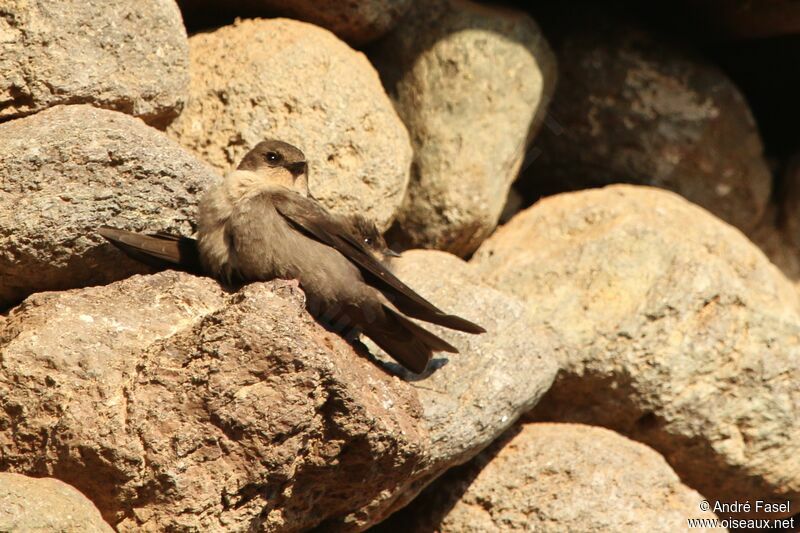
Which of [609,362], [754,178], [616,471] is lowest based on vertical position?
[616,471]

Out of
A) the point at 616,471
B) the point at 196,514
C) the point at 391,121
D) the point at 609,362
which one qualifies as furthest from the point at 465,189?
the point at 196,514

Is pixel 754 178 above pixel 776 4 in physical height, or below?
below

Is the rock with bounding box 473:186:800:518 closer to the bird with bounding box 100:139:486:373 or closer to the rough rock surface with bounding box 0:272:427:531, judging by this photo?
the bird with bounding box 100:139:486:373

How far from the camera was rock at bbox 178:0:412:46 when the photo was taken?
6.08 meters

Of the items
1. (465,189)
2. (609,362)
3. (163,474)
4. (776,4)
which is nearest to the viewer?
(163,474)

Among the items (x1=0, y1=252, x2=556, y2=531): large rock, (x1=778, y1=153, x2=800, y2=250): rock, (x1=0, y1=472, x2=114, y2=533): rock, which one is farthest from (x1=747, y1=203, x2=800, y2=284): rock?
(x1=0, y1=472, x2=114, y2=533): rock

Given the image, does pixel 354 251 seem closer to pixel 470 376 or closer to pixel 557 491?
pixel 470 376

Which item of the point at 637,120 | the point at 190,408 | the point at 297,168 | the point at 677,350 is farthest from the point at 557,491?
the point at 637,120

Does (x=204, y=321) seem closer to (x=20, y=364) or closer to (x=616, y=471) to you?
(x=20, y=364)

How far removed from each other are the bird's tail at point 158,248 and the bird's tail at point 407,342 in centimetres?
77

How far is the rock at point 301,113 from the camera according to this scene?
5.64 meters

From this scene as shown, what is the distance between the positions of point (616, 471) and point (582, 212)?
1479mm

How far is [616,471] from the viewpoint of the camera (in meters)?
5.52

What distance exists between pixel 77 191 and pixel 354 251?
1.11 meters
